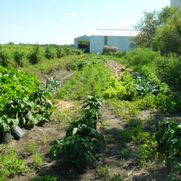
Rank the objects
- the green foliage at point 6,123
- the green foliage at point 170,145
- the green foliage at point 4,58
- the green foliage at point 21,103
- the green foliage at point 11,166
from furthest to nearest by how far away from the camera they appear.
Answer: the green foliage at point 4,58 → the green foliage at point 21,103 → the green foliage at point 6,123 → the green foliage at point 11,166 → the green foliage at point 170,145

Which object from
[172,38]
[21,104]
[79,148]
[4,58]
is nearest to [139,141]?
[79,148]

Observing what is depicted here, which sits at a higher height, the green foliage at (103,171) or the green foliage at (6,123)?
the green foliage at (6,123)

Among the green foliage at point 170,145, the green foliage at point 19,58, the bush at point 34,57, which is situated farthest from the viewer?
the bush at point 34,57

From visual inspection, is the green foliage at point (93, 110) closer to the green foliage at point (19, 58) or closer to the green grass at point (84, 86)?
the green grass at point (84, 86)

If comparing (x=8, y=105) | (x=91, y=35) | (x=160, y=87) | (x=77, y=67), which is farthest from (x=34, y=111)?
(x=91, y=35)

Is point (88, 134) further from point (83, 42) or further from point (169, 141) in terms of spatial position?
point (83, 42)

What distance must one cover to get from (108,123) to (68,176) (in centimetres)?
301

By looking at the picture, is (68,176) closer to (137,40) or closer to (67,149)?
(67,149)

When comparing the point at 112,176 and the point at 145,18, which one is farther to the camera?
the point at 145,18

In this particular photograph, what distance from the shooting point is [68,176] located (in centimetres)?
537

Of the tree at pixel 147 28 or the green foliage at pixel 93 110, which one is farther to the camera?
the tree at pixel 147 28

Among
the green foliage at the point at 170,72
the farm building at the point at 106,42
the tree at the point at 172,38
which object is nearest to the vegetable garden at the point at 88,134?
the green foliage at the point at 170,72

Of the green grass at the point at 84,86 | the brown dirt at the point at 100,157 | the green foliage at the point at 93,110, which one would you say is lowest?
the brown dirt at the point at 100,157

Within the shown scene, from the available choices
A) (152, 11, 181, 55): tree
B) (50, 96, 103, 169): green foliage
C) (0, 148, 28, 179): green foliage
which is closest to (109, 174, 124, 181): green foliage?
(50, 96, 103, 169): green foliage
